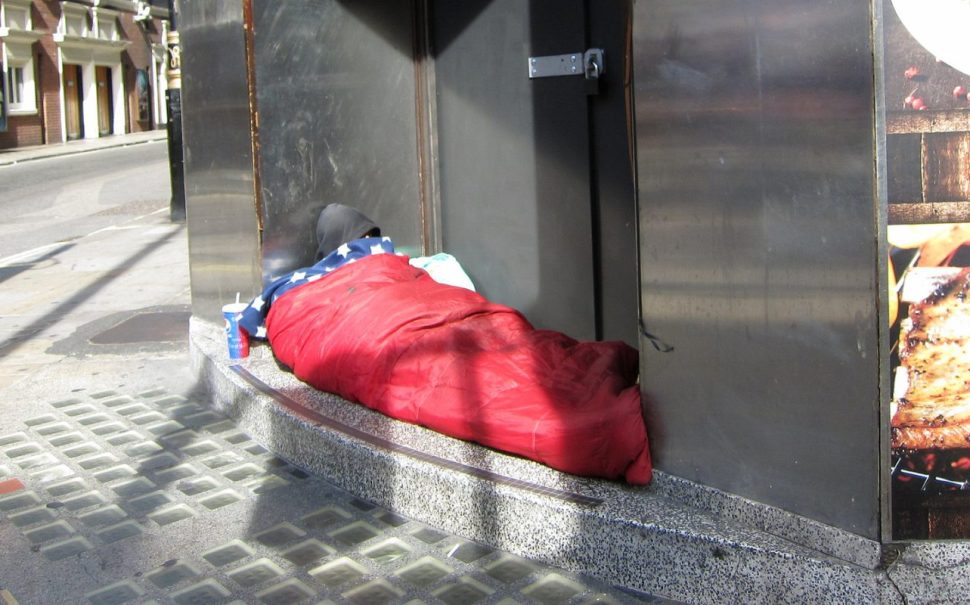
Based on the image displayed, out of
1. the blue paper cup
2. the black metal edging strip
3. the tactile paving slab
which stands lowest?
the tactile paving slab

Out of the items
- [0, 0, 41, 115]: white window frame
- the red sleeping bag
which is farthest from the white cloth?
[0, 0, 41, 115]: white window frame

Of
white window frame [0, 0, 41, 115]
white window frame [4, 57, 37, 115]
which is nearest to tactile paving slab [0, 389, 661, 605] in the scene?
white window frame [0, 0, 41, 115]

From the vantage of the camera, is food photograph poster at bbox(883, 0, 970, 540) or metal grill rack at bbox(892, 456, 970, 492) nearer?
food photograph poster at bbox(883, 0, 970, 540)

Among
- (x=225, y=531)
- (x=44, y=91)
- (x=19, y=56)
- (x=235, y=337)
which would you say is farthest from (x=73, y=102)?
(x=225, y=531)

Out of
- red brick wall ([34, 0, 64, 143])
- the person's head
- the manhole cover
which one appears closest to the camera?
the person's head

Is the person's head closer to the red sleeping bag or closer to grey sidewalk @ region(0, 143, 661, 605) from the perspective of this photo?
the red sleeping bag

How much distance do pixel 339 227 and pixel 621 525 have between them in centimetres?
293

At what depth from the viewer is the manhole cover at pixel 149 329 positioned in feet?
23.2

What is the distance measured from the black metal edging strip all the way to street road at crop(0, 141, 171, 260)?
8268 millimetres

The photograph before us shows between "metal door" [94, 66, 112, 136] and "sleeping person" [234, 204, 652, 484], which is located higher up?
"metal door" [94, 66, 112, 136]

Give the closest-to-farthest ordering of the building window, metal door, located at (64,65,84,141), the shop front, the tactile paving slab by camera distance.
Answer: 1. the tactile paving slab
2. the building window
3. the shop front
4. metal door, located at (64,65,84,141)

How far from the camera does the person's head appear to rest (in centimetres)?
556

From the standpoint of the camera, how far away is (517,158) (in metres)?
5.38

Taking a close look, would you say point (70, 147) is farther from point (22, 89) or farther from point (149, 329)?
point (149, 329)
